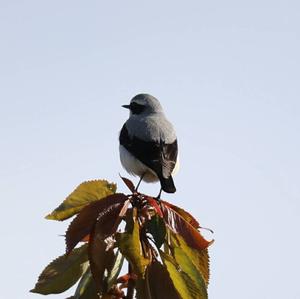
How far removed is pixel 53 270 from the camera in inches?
150

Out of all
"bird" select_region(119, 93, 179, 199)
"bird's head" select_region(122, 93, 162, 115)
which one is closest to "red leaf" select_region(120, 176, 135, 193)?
"bird" select_region(119, 93, 179, 199)

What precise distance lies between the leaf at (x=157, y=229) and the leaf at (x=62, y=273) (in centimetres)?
47

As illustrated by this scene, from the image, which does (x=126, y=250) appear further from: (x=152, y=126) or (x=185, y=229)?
(x=152, y=126)

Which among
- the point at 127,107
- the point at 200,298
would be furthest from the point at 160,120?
the point at 200,298

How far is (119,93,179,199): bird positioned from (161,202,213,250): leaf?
11.8ft

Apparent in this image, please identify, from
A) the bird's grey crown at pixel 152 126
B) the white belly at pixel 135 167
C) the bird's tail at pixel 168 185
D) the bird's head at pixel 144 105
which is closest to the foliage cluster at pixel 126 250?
the bird's tail at pixel 168 185

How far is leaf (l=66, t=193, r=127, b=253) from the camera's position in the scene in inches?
140

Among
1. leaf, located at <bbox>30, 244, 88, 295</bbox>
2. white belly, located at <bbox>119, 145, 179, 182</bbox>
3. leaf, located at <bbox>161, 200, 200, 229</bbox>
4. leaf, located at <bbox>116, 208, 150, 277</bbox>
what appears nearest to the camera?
leaf, located at <bbox>116, 208, 150, 277</bbox>

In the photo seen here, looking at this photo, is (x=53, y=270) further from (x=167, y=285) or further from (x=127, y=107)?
(x=127, y=107)

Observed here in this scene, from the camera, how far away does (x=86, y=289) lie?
3588 mm

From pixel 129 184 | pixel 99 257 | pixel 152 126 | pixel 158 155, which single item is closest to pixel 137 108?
pixel 152 126

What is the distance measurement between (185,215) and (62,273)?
0.80 metres

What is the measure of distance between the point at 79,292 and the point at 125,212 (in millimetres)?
511

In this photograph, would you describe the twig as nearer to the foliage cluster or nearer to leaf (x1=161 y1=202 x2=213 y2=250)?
the foliage cluster
